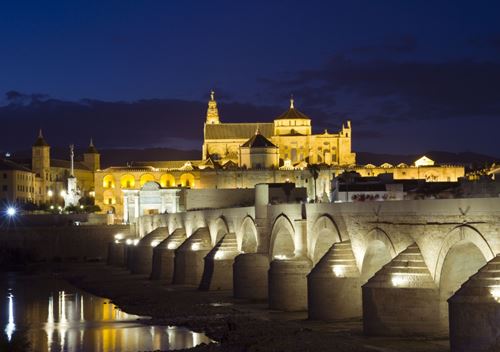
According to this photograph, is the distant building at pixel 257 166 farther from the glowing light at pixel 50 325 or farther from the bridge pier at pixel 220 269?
the glowing light at pixel 50 325

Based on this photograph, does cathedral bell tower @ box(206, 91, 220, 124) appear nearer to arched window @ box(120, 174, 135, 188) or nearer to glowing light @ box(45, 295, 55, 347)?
arched window @ box(120, 174, 135, 188)

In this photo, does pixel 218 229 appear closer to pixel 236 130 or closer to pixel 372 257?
pixel 372 257

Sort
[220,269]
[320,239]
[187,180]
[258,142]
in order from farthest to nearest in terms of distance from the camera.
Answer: [187,180]
[258,142]
[220,269]
[320,239]

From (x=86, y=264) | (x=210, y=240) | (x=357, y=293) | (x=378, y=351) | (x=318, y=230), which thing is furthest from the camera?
(x=86, y=264)

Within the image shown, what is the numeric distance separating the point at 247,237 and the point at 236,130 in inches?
2928

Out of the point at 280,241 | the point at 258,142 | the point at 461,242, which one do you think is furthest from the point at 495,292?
the point at 258,142

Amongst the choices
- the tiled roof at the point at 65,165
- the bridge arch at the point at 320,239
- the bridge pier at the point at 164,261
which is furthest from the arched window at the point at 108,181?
the bridge arch at the point at 320,239

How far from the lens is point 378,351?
2212 cm

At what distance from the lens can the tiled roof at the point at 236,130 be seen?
116m

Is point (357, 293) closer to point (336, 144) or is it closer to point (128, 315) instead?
point (128, 315)

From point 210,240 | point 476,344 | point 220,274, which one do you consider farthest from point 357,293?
point 210,240

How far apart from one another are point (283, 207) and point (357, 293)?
30.6 ft

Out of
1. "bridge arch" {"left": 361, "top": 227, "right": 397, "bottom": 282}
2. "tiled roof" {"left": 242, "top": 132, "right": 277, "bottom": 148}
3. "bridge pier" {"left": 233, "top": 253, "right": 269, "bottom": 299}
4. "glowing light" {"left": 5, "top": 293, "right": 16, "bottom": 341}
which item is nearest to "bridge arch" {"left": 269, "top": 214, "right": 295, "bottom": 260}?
"bridge pier" {"left": 233, "top": 253, "right": 269, "bottom": 299}

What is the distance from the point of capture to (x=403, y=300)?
23.6 metres
